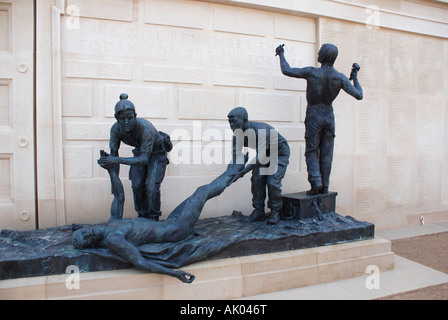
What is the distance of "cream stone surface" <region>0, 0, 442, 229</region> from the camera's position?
15.4 ft

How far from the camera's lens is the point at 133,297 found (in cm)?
328

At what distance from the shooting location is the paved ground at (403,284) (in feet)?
11.9

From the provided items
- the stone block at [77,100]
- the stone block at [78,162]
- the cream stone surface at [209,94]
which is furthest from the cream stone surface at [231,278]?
the stone block at [77,100]

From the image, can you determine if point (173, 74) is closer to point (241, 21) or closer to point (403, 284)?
point (241, 21)

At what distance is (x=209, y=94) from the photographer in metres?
5.48

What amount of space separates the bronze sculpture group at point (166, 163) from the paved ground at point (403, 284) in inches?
38.9

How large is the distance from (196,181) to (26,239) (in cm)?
251

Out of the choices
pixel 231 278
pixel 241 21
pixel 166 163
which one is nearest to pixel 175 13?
pixel 241 21

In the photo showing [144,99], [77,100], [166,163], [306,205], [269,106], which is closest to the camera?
[166,163]

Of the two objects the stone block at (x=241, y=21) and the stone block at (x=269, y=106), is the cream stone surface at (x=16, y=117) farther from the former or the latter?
the stone block at (x=269, y=106)

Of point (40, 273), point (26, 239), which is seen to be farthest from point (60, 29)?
point (40, 273)

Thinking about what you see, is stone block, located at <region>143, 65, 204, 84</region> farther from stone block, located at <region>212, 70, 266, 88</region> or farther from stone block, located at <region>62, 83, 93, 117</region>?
stone block, located at <region>62, 83, 93, 117</region>

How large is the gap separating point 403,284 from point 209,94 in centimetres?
373

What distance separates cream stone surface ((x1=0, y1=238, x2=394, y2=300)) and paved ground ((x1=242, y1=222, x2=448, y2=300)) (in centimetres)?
12
